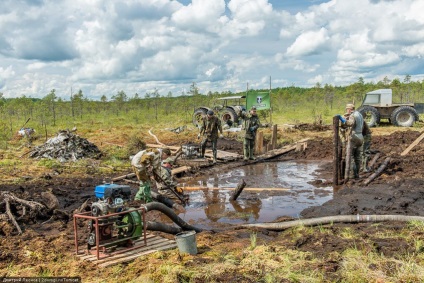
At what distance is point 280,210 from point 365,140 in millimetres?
4163

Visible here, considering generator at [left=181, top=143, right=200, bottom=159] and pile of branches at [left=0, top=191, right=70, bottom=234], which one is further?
generator at [left=181, top=143, right=200, bottom=159]

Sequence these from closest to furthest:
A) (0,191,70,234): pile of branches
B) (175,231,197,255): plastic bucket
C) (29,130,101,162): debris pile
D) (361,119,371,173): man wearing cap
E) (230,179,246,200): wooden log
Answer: (175,231,197,255): plastic bucket → (0,191,70,234): pile of branches → (230,179,246,200): wooden log → (361,119,371,173): man wearing cap → (29,130,101,162): debris pile

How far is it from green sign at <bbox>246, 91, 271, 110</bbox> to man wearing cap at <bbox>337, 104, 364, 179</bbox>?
9896mm

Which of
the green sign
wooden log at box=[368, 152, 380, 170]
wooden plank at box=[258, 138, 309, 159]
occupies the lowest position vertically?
wooden plank at box=[258, 138, 309, 159]

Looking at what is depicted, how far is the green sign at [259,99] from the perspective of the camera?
20.1 m

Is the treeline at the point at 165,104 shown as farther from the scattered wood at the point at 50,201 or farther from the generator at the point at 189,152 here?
the scattered wood at the point at 50,201

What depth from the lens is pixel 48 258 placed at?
18.0 feet

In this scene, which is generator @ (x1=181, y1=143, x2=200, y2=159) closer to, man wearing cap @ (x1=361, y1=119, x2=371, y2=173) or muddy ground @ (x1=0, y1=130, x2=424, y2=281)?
muddy ground @ (x1=0, y1=130, x2=424, y2=281)

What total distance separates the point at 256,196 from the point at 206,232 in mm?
3245

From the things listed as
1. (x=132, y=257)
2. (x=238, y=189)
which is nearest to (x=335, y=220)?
(x=238, y=189)

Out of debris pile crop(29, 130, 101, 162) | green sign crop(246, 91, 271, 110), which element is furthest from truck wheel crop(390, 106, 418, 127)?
debris pile crop(29, 130, 101, 162)

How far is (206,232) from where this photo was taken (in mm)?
6703

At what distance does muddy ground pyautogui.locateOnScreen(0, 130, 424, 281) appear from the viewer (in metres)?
5.62

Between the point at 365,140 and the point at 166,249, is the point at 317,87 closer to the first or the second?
the point at 365,140
